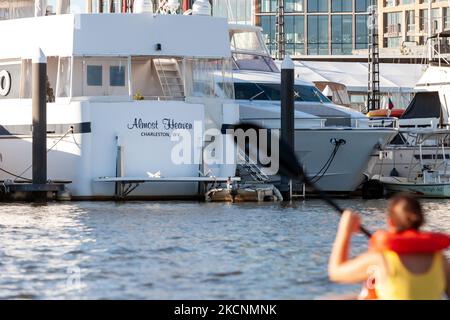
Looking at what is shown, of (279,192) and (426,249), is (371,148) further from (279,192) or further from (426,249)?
(426,249)

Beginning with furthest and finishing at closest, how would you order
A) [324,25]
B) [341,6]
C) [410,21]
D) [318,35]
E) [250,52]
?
[410,21], [324,25], [318,35], [341,6], [250,52]

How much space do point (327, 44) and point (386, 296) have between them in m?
93.7

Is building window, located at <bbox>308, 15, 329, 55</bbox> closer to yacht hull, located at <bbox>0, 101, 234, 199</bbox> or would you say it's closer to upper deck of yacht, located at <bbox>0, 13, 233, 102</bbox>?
upper deck of yacht, located at <bbox>0, 13, 233, 102</bbox>

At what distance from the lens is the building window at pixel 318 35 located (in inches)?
4055

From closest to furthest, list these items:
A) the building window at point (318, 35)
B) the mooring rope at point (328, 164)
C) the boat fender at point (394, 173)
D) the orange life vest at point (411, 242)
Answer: the orange life vest at point (411, 242), the mooring rope at point (328, 164), the boat fender at point (394, 173), the building window at point (318, 35)

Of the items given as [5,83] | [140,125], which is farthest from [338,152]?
[5,83]

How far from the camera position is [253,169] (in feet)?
125

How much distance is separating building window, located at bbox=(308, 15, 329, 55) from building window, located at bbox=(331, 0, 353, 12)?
0.98m

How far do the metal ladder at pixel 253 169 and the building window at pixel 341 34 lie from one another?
65.7 metres

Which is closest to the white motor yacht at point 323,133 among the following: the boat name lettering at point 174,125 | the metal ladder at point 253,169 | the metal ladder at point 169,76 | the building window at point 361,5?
the metal ladder at point 253,169

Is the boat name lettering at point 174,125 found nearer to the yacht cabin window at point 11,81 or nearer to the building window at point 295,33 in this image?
the yacht cabin window at point 11,81

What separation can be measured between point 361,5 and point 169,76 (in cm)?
6686

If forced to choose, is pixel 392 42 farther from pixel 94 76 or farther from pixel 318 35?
pixel 94 76

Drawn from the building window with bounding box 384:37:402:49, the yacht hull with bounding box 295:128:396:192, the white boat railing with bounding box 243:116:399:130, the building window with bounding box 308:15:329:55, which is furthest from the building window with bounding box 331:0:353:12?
the yacht hull with bounding box 295:128:396:192
